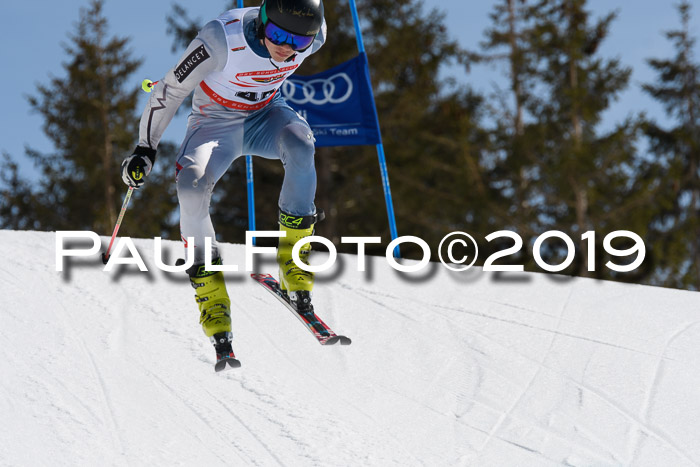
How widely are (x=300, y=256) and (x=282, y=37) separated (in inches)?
47.9

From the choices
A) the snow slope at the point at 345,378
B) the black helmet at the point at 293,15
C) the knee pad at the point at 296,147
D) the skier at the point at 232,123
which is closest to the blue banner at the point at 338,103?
the snow slope at the point at 345,378

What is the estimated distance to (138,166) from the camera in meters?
3.73

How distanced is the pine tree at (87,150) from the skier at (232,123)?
1606 cm

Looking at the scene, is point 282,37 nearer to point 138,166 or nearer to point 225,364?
point 138,166

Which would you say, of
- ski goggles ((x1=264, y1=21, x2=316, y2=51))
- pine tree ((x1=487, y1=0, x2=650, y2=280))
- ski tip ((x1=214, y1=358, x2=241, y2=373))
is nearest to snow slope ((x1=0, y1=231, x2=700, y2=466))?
ski tip ((x1=214, y1=358, x2=241, y2=373))

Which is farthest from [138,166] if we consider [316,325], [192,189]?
[316,325]

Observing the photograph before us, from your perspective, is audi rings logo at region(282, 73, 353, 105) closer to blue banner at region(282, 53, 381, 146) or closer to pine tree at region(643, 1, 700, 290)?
blue banner at region(282, 53, 381, 146)

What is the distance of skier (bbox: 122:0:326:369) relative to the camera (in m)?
3.64

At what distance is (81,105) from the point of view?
810 inches

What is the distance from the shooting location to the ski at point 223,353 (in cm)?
361

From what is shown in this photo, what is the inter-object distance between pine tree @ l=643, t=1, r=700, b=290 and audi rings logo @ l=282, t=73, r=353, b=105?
13148mm

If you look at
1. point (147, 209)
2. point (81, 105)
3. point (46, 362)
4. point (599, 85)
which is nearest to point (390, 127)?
point (599, 85)

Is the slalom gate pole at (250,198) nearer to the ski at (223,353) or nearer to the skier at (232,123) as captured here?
the skier at (232,123)

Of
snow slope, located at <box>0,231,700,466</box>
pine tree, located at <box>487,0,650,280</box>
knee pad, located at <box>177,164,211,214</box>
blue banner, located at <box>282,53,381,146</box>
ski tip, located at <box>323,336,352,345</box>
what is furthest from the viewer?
pine tree, located at <box>487,0,650,280</box>
